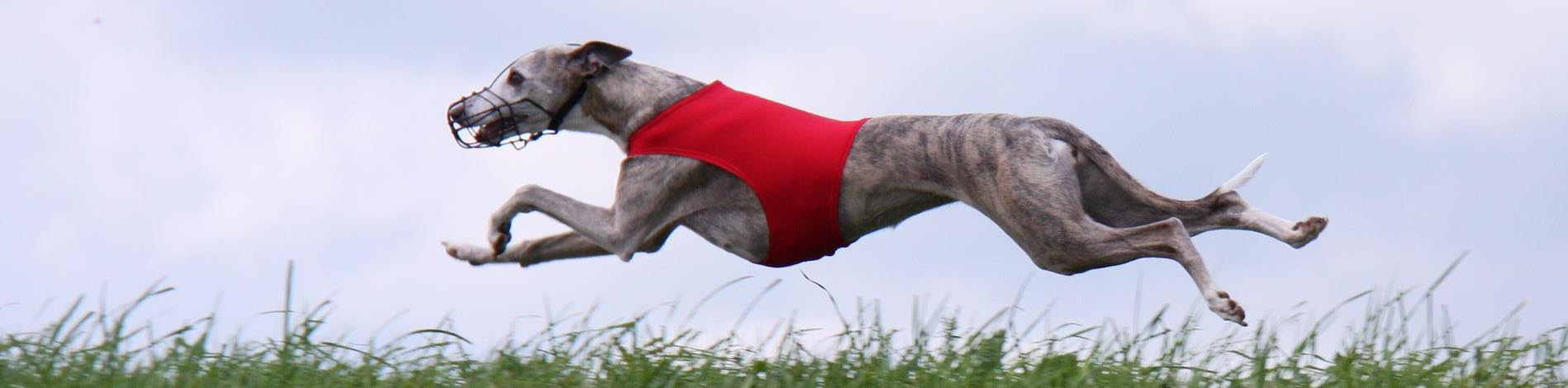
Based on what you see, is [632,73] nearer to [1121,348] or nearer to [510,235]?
[510,235]

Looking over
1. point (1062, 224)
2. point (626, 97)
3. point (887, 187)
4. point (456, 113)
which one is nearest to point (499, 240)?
point (456, 113)

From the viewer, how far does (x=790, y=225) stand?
18.2ft

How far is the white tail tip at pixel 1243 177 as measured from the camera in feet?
18.4

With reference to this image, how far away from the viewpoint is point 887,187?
5457 mm

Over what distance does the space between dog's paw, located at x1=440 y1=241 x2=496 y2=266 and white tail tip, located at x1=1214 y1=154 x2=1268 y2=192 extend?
2.74 meters

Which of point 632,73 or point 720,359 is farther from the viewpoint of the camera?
point 632,73

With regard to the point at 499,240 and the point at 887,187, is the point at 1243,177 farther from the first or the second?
the point at 499,240

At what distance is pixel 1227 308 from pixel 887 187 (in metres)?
1.20

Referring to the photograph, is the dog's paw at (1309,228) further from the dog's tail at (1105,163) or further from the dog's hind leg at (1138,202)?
the dog's tail at (1105,163)

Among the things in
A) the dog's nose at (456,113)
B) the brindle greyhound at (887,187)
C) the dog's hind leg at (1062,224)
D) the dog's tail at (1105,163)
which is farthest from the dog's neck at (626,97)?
the dog's tail at (1105,163)

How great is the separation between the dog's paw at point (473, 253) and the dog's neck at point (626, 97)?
62 cm

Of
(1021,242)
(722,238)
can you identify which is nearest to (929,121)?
(1021,242)

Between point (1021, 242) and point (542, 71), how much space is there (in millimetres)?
1870

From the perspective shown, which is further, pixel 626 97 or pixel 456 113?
pixel 456 113
